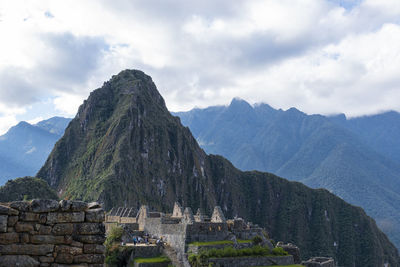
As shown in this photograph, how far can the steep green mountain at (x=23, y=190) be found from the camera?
109 metres

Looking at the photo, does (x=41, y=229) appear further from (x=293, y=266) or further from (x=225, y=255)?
(x=293, y=266)

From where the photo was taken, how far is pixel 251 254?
3656 centimetres

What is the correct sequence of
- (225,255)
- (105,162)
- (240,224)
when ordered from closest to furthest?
(225,255) → (240,224) → (105,162)

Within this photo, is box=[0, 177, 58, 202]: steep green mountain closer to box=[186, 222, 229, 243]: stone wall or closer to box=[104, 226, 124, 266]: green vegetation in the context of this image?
box=[104, 226, 124, 266]: green vegetation

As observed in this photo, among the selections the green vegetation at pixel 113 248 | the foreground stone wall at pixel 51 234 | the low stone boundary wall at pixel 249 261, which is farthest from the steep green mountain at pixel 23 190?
the foreground stone wall at pixel 51 234

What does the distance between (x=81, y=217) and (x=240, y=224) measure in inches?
1475

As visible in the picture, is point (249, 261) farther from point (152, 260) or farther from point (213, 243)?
point (152, 260)

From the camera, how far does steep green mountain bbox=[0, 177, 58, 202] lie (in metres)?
109

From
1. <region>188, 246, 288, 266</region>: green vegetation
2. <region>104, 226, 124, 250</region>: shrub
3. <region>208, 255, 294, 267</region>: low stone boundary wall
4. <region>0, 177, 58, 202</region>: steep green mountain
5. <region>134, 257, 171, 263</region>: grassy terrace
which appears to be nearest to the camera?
<region>188, 246, 288, 266</region>: green vegetation

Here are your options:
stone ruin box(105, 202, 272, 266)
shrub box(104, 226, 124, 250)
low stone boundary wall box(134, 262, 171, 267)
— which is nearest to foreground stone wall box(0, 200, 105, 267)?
low stone boundary wall box(134, 262, 171, 267)

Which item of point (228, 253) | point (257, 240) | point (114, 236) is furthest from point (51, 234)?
point (257, 240)

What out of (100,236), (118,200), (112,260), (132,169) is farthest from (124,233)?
(132,169)

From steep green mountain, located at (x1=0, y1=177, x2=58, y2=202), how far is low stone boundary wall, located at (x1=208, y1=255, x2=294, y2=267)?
3347 inches

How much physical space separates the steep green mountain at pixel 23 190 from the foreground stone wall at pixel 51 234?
10560 cm
